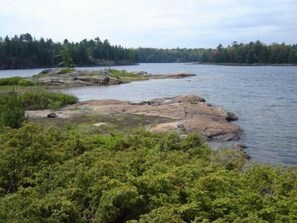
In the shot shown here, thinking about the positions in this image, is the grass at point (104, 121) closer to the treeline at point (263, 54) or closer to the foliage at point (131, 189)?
the foliage at point (131, 189)

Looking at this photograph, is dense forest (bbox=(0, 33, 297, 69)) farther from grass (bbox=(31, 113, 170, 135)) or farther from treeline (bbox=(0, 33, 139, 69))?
grass (bbox=(31, 113, 170, 135))

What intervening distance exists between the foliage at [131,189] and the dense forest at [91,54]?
8799 cm

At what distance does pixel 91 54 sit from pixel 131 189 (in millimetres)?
140424

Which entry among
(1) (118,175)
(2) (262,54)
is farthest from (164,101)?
(2) (262,54)

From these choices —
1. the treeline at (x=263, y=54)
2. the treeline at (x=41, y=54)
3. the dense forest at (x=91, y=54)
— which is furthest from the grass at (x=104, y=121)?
the treeline at (x=263, y=54)

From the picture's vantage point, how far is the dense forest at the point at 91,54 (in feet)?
420

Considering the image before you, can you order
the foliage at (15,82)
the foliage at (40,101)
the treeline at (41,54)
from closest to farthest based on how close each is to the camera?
the foliage at (40,101) < the foliage at (15,82) < the treeline at (41,54)

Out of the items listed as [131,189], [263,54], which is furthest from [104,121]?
[263,54]

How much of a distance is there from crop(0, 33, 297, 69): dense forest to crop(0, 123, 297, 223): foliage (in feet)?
289

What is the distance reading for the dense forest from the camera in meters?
128

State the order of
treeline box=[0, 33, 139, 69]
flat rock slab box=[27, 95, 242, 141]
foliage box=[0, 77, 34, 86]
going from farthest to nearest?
treeline box=[0, 33, 139, 69] < foliage box=[0, 77, 34, 86] < flat rock slab box=[27, 95, 242, 141]

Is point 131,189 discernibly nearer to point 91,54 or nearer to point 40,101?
point 40,101

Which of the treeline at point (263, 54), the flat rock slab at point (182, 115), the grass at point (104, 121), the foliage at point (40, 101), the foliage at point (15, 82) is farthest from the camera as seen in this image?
the treeline at point (263, 54)

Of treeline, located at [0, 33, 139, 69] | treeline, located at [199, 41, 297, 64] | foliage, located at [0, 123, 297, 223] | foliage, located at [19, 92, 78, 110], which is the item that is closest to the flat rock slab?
foliage, located at [19, 92, 78, 110]
